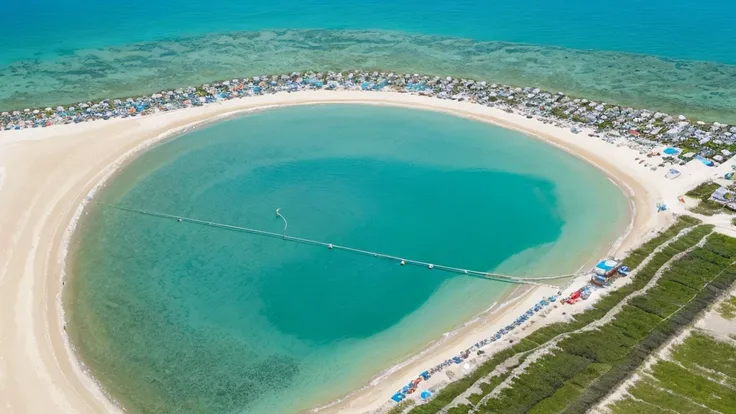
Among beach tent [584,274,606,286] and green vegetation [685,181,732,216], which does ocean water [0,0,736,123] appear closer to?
green vegetation [685,181,732,216]

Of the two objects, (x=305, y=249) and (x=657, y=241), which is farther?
(x=305, y=249)

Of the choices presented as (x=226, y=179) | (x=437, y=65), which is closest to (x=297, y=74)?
(x=437, y=65)

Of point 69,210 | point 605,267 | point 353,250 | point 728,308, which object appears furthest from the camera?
point 69,210

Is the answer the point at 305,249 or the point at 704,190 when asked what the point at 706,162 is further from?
the point at 305,249

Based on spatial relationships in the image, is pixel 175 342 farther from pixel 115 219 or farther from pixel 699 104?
pixel 699 104

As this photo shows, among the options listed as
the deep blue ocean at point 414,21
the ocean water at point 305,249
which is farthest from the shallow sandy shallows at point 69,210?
the deep blue ocean at point 414,21

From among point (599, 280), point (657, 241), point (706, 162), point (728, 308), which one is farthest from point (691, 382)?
point (706, 162)

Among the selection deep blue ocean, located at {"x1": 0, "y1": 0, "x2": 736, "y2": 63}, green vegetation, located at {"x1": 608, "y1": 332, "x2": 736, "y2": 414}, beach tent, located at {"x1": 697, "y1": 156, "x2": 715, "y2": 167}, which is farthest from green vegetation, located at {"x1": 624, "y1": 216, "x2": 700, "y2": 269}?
deep blue ocean, located at {"x1": 0, "y1": 0, "x2": 736, "y2": 63}
